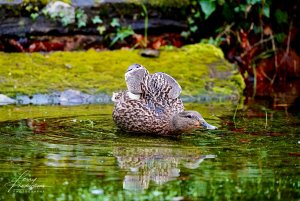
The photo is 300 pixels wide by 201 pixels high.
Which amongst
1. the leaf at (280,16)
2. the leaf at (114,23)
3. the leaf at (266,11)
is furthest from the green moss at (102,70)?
the leaf at (280,16)

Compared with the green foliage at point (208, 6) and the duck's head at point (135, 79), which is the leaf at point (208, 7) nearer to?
the green foliage at point (208, 6)

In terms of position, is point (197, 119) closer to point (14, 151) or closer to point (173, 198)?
point (14, 151)

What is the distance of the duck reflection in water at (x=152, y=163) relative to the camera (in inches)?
171

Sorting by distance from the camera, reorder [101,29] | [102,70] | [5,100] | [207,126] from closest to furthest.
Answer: [207,126]
[5,100]
[102,70]
[101,29]

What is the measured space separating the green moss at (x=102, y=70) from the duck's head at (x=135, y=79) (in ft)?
→ 6.03

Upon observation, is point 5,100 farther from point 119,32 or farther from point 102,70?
point 119,32

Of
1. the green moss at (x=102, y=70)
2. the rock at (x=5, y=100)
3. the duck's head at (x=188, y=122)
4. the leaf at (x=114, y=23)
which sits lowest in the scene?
the rock at (x=5, y=100)

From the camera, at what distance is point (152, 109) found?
641cm

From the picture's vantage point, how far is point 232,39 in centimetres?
1102

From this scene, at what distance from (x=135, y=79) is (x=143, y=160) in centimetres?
176

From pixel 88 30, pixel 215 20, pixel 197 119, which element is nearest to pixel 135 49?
pixel 88 30

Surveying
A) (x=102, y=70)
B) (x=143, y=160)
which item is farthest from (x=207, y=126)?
(x=102, y=70)

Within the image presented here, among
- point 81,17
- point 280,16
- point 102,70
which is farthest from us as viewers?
point 280,16

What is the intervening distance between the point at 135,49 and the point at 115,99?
3202mm
